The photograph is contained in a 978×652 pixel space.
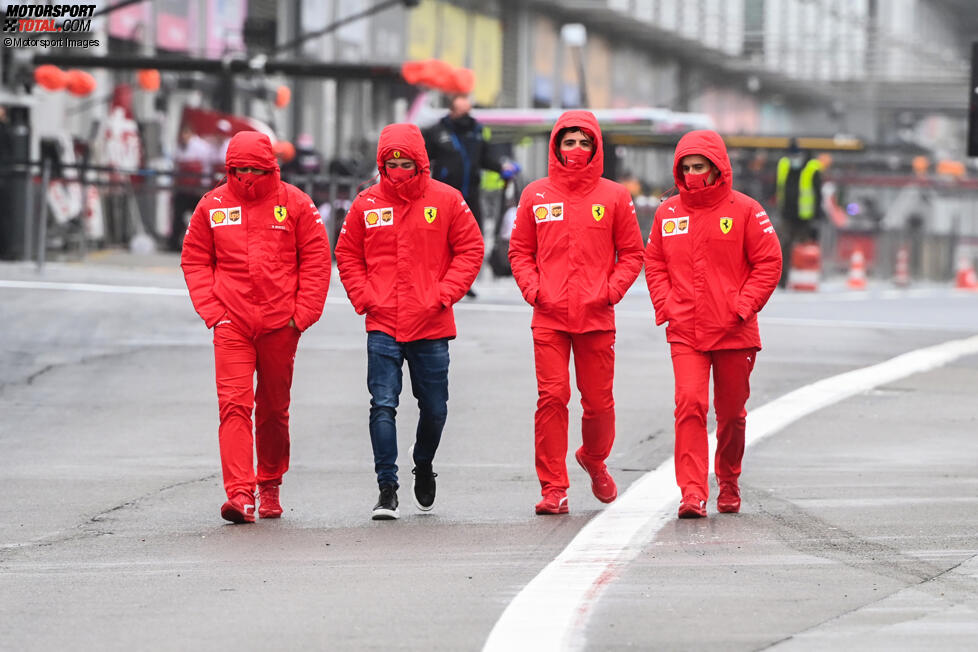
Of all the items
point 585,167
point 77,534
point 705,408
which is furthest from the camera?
point 585,167

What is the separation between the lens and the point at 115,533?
809cm

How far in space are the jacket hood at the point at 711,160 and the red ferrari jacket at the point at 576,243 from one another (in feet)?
0.87

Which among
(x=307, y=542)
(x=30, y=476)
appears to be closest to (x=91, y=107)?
(x=30, y=476)

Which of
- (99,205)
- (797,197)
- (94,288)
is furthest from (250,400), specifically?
(797,197)

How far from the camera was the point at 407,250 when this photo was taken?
8625 mm

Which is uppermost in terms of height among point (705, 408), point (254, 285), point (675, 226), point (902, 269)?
point (675, 226)

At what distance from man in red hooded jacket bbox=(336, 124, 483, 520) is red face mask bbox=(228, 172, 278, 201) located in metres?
0.38

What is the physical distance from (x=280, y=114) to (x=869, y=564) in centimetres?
3142

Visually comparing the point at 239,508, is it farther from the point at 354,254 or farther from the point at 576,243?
the point at 576,243

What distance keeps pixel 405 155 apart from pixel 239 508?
5.48ft

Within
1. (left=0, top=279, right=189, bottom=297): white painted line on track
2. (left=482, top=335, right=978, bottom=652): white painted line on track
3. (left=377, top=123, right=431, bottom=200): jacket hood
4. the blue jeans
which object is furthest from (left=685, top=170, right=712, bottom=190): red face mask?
(left=0, top=279, right=189, bottom=297): white painted line on track

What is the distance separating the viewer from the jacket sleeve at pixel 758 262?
862cm

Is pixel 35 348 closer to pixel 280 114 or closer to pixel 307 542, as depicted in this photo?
pixel 307 542

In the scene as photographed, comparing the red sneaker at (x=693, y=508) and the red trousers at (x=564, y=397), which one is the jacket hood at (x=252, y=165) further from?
the red sneaker at (x=693, y=508)
